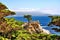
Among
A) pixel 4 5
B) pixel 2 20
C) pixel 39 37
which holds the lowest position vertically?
pixel 39 37

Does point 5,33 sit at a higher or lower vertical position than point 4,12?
lower

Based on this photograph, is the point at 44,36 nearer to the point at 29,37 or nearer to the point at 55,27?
the point at 29,37

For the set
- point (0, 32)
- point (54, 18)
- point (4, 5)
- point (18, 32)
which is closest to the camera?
point (54, 18)

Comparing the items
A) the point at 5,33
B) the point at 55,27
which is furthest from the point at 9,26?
the point at 55,27

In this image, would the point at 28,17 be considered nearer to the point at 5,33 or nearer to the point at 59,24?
the point at 5,33

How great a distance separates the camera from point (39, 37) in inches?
997

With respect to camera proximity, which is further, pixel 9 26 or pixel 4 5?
pixel 9 26

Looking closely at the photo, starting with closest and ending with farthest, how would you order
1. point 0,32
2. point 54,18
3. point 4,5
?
1. point 54,18
2. point 4,5
3. point 0,32

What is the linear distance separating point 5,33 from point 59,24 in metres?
7.97

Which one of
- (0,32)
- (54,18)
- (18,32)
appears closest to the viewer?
(54,18)

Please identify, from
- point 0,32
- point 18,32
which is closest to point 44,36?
point 18,32

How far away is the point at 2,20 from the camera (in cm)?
2266

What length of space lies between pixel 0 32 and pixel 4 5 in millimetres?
3409

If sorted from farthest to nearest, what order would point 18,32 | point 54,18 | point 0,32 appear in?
point 18,32 < point 0,32 < point 54,18
